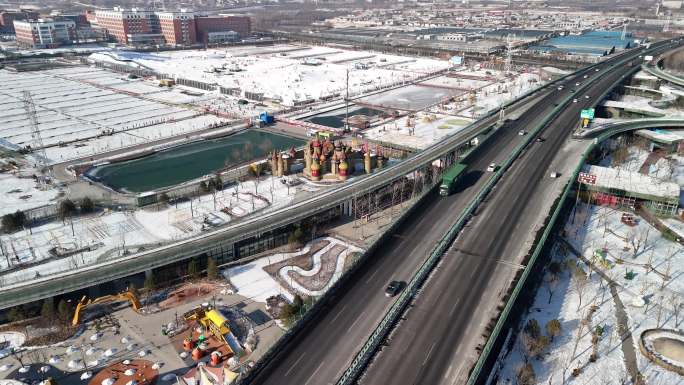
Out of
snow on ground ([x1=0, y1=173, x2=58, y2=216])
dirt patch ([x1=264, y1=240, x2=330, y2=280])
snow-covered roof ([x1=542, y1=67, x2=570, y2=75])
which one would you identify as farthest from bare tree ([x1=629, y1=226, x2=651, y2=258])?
snow-covered roof ([x1=542, y1=67, x2=570, y2=75])

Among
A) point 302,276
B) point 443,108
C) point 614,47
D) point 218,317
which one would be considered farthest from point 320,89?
point 614,47

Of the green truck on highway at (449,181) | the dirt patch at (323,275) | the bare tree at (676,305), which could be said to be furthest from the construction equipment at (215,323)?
A: the bare tree at (676,305)

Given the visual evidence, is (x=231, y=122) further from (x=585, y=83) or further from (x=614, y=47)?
(x=614, y=47)

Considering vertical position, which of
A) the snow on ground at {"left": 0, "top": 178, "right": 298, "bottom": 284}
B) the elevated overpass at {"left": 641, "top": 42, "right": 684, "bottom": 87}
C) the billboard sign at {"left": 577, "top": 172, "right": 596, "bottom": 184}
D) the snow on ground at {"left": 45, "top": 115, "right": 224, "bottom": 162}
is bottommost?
the snow on ground at {"left": 0, "top": 178, "right": 298, "bottom": 284}

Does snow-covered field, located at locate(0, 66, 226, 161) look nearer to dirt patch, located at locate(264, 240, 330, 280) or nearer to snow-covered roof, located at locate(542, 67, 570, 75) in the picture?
dirt patch, located at locate(264, 240, 330, 280)

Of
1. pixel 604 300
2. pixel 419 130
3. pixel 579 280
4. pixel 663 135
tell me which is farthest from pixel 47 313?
pixel 663 135
